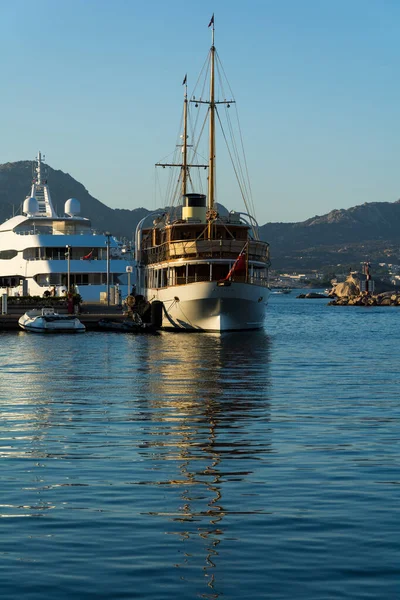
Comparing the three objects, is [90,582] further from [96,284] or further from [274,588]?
[96,284]

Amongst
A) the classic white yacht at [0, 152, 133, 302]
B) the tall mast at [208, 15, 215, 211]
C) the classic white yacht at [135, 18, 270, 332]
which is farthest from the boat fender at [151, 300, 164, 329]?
the classic white yacht at [0, 152, 133, 302]

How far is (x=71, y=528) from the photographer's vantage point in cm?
1434

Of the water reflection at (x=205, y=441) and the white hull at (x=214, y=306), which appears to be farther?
the white hull at (x=214, y=306)

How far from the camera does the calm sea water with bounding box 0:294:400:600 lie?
12.1 metres

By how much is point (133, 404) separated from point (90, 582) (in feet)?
60.9

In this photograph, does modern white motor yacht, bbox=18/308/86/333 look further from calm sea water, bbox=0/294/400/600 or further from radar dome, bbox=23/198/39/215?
radar dome, bbox=23/198/39/215

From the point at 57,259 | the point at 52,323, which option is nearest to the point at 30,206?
the point at 57,259

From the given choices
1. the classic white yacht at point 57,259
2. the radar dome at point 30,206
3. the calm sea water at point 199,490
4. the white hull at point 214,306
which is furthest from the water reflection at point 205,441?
the radar dome at point 30,206

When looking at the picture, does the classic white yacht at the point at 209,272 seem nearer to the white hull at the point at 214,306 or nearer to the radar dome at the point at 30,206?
the white hull at the point at 214,306

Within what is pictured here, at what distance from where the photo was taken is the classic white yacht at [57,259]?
101188 millimetres

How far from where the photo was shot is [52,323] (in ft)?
244

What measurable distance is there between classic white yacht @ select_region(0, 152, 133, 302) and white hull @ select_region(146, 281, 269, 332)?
2151 cm

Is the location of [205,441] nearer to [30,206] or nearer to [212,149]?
[212,149]

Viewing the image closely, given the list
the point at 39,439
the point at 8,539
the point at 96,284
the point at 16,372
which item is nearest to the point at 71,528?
the point at 8,539
